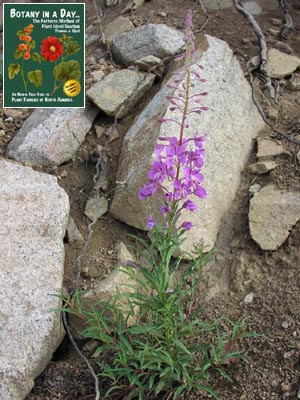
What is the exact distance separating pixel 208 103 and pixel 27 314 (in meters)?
1.81

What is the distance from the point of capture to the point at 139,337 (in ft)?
11.0

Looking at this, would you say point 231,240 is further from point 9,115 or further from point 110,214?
point 9,115

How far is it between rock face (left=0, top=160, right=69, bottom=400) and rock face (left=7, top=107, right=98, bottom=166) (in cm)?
21

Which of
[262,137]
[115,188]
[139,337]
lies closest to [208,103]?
[262,137]

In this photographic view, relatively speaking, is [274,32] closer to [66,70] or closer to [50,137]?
[66,70]

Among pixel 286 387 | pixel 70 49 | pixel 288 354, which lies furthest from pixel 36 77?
pixel 286 387

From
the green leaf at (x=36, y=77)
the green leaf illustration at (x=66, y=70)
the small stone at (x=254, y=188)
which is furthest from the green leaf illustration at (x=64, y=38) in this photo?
the small stone at (x=254, y=188)

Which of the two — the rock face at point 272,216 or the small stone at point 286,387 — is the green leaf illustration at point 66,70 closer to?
the rock face at point 272,216

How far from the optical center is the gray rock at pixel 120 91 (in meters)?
4.44

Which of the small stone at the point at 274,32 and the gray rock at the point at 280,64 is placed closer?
the gray rock at the point at 280,64

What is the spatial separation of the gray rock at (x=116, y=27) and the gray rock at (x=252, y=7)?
0.97 meters

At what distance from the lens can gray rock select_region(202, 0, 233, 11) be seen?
5.33 meters

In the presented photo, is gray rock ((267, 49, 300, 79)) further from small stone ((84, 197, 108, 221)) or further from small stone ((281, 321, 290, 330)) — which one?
small stone ((281, 321, 290, 330))

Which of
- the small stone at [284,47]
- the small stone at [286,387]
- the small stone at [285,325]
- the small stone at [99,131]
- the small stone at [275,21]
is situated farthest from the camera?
the small stone at [275,21]
